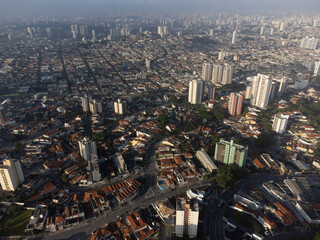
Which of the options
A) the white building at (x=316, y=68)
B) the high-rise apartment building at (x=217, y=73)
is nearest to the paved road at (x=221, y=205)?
the high-rise apartment building at (x=217, y=73)

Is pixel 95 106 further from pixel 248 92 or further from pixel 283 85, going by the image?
pixel 283 85

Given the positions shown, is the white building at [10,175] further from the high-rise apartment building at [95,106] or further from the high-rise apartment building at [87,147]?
the high-rise apartment building at [95,106]

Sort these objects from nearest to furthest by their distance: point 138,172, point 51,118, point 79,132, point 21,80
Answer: point 138,172 < point 79,132 < point 51,118 < point 21,80

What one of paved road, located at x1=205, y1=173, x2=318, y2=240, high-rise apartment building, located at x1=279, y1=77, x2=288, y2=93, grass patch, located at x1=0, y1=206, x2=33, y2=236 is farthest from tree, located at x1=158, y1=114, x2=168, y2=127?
high-rise apartment building, located at x1=279, y1=77, x2=288, y2=93

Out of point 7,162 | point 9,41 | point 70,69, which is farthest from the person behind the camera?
point 9,41

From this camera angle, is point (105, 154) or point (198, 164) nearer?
point (198, 164)

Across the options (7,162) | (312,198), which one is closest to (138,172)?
(7,162)

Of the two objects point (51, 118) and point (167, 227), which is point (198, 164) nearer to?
point (167, 227)

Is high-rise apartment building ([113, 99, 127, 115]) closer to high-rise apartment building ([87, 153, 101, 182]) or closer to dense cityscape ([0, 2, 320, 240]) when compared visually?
dense cityscape ([0, 2, 320, 240])
